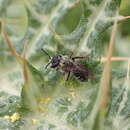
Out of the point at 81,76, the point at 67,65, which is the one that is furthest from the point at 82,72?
the point at 67,65

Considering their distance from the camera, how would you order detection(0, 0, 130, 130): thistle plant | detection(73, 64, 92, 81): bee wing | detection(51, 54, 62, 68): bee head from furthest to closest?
detection(51, 54, 62, 68): bee head, detection(73, 64, 92, 81): bee wing, detection(0, 0, 130, 130): thistle plant

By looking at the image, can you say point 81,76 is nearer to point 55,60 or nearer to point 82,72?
point 82,72

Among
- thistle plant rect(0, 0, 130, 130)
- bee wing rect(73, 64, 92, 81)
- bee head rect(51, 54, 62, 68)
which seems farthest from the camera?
bee head rect(51, 54, 62, 68)

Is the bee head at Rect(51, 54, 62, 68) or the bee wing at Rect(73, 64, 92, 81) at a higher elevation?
the bee head at Rect(51, 54, 62, 68)

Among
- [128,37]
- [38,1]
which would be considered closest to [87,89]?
[38,1]

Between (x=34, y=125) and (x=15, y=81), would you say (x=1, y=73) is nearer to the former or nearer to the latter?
(x=15, y=81)
